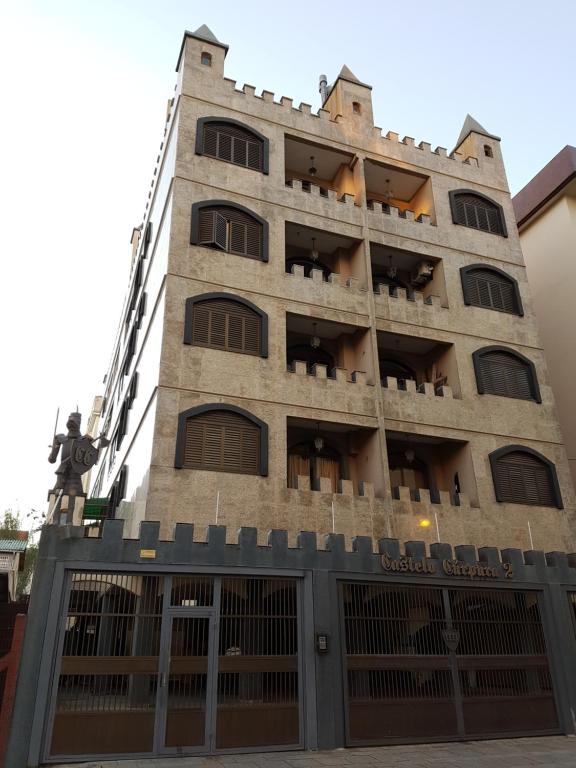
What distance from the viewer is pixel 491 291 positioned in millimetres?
24141

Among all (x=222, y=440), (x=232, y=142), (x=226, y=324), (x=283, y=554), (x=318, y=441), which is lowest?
(x=283, y=554)

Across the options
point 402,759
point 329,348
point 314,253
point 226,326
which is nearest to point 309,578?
point 402,759

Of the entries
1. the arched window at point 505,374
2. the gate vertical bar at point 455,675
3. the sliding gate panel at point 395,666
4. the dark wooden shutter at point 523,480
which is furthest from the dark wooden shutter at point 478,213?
the sliding gate panel at point 395,666

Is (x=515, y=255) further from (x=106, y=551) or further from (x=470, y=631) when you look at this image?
(x=106, y=551)

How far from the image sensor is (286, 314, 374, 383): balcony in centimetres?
2045

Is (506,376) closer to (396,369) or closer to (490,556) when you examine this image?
(396,369)

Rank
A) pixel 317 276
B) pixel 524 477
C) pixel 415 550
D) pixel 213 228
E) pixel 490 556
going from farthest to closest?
pixel 317 276
pixel 524 477
pixel 213 228
pixel 490 556
pixel 415 550

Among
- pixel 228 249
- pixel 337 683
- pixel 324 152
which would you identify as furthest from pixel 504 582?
pixel 324 152

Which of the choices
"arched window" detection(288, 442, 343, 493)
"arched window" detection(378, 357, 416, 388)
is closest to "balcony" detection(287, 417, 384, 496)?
"arched window" detection(288, 442, 343, 493)

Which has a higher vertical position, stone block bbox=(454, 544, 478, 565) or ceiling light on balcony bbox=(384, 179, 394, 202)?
ceiling light on balcony bbox=(384, 179, 394, 202)

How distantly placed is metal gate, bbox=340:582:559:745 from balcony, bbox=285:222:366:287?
463 inches

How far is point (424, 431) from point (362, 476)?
254 cm

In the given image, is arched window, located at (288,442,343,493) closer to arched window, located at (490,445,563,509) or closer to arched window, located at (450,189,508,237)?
arched window, located at (490,445,563,509)

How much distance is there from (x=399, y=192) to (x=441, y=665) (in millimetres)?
19632
